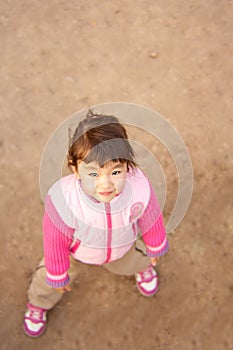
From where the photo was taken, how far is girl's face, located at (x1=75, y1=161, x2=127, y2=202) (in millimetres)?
1631

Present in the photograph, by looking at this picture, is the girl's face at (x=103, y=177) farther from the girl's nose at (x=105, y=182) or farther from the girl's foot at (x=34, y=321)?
the girl's foot at (x=34, y=321)

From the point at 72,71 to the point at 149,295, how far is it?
4.94 feet

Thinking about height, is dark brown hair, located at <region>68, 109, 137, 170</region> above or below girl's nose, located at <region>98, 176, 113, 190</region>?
above

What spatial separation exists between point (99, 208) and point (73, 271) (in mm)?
565

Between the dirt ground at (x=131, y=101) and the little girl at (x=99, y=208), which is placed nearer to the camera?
the little girl at (x=99, y=208)

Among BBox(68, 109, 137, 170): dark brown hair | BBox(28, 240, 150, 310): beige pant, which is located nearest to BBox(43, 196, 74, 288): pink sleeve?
BBox(28, 240, 150, 310): beige pant

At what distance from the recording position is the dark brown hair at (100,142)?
1.60m

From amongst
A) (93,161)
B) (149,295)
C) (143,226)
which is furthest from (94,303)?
(93,161)

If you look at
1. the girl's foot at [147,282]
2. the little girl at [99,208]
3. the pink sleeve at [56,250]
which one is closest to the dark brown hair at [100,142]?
the little girl at [99,208]

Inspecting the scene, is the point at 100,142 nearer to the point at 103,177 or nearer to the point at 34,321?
the point at 103,177

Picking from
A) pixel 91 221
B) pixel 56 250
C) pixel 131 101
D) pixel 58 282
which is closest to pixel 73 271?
pixel 58 282

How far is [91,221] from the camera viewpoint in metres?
1.83

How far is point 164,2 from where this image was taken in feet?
11.4

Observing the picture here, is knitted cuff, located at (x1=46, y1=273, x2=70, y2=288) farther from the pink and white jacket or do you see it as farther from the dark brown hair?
the dark brown hair
